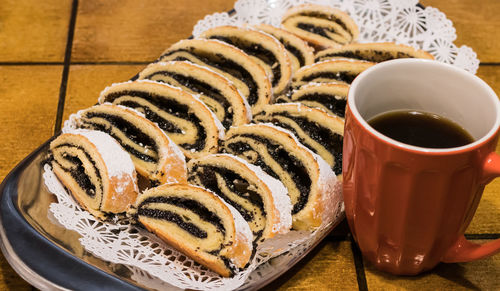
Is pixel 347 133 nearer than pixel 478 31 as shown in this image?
Yes

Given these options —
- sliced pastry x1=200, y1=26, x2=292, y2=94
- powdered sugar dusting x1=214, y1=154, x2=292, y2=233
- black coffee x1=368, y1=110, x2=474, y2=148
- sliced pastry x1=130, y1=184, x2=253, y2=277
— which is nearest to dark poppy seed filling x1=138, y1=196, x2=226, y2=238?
sliced pastry x1=130, y1=184, x2=253, y2=277

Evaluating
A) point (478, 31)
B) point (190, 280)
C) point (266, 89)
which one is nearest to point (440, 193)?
point (190, 280)

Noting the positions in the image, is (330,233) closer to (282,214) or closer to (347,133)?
(282,214)

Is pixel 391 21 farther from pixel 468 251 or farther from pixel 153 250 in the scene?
pixel 153 250

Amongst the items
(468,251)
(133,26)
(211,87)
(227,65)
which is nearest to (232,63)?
(227,65)

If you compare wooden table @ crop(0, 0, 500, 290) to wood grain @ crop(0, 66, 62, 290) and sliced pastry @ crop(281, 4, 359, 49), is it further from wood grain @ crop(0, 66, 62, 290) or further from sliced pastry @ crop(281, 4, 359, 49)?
sliced pastry @ crop(281, 4, 359, 49)

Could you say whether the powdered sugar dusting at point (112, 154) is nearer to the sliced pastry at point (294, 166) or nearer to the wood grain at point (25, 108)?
the sliced pastry at point (294, 166)
